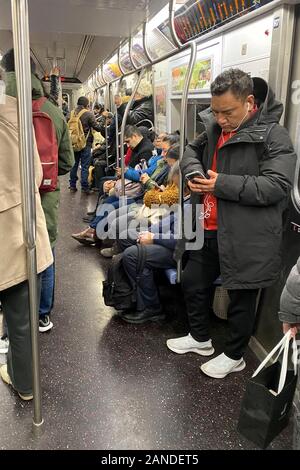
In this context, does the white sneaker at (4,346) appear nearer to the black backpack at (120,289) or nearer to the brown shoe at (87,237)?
the black backpack at (120,289)

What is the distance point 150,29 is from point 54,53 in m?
2.49

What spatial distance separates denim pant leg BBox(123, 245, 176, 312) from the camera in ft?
9.29

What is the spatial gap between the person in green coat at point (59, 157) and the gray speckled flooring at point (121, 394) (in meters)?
0.23

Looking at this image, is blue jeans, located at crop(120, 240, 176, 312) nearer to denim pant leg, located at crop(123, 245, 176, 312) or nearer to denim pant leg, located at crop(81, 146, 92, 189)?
denim pant leg, located at crop(123, 245, 176, 312)

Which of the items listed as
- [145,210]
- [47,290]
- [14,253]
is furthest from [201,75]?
[14,253]

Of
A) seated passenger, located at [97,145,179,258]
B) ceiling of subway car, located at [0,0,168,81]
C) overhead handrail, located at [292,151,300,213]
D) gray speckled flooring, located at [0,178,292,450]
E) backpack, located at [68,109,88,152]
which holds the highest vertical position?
ceiling of subway car, located at [0,0,168,81]

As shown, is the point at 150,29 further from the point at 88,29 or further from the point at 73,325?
the point at 73,325

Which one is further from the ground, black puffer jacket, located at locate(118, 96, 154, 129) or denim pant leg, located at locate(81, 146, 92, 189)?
black puffer jacket, located at locate(118, 96, 154, 129)

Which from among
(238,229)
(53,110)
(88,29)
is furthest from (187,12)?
(238,229)

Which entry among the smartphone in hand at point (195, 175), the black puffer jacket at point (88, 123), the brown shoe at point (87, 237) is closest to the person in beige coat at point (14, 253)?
the smartphone in hand at point (195, 175)

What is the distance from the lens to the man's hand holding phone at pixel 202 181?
1.98 meters

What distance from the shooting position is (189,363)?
2.46 m

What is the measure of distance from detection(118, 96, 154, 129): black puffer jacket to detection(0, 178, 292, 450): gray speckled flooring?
3.16 metres

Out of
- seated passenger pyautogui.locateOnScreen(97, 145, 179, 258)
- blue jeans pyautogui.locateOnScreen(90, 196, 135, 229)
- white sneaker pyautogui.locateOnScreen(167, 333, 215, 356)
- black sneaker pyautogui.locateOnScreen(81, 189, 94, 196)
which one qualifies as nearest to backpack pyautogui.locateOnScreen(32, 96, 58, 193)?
seated passenger pyautogui.locateOnScreen(97, 145, 179, 258)
